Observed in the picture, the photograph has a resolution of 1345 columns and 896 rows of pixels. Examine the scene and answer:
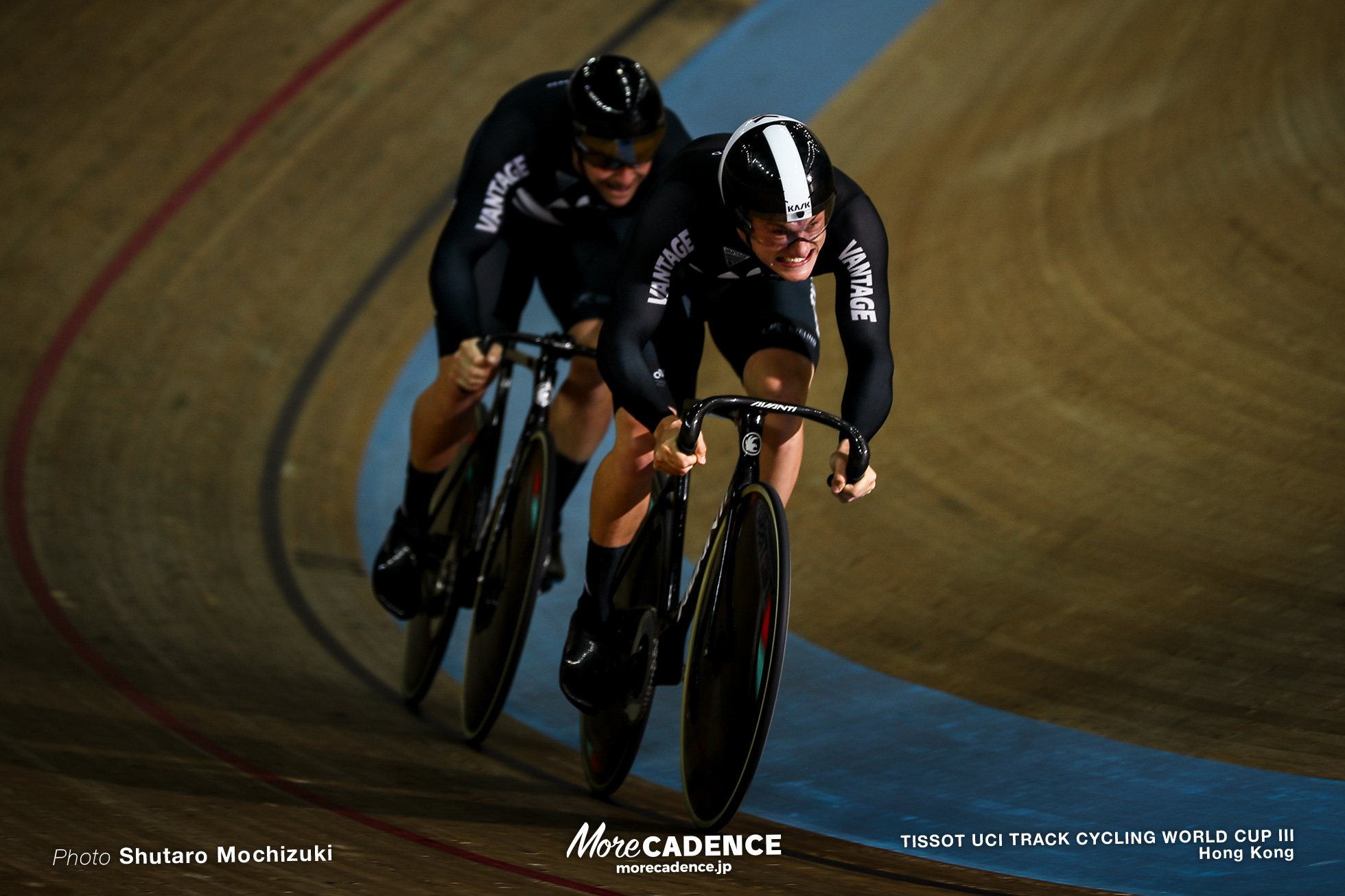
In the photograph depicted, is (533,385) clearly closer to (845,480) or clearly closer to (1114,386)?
(845,480)

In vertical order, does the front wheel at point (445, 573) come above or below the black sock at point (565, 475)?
below

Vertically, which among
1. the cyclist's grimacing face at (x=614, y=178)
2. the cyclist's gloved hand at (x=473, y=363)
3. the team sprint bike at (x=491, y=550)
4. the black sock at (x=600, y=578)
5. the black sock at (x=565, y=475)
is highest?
the cyclist's grimacing face at (x=614, y=178)

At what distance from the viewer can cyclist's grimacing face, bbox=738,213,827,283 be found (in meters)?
2.47

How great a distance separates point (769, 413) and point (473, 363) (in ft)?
2.86

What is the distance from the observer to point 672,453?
7.90ft

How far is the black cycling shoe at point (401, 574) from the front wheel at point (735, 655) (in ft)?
3.43

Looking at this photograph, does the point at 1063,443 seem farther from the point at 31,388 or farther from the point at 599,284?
the point at 31,388

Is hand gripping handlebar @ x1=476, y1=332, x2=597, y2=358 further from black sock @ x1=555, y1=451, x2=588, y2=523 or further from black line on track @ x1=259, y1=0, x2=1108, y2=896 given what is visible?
black line on track @ x1=259, y1=0, x2=1108, y2=896

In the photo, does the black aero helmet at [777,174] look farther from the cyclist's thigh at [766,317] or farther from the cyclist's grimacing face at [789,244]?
the cyclist's thigh at [766,317]

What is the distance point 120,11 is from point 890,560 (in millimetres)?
5140

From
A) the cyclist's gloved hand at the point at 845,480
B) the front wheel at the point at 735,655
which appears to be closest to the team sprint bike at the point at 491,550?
the front wheel at the point at 735,655

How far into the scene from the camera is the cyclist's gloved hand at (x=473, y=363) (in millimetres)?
3131

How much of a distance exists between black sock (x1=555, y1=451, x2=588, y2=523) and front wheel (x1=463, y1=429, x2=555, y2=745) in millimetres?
350

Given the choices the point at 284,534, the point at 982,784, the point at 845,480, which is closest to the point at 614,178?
the point at 845,480
